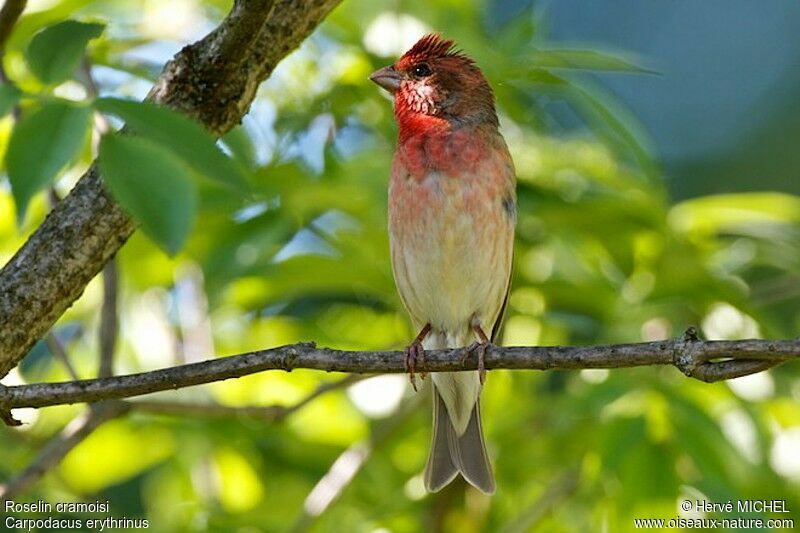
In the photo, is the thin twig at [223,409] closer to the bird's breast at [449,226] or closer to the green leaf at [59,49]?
the bird's breast at [449,226]

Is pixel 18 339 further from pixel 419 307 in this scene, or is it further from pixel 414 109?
pixel 414 109

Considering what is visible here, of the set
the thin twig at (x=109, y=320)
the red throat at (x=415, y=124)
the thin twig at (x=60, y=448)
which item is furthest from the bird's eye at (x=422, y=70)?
the thin twig at (x=60, y=448)

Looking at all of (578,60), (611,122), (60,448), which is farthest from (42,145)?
(578,60)

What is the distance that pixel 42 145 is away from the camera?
2.21 metres

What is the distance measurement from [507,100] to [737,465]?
68.8 inches

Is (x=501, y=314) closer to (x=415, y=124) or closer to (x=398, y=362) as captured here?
(x=415, y=124)

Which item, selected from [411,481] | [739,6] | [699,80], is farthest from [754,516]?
[739,6]

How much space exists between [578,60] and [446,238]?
1062mm

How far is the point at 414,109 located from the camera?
545 cm

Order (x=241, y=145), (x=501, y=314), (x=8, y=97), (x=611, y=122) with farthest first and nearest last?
(x=501, y=314)
(x=611, y=122)
(x=241, y=145)
(x=8, y=97)

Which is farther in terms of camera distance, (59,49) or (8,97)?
(59,49)

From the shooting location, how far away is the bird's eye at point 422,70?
541cm

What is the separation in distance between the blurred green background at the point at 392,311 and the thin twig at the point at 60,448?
55 cm

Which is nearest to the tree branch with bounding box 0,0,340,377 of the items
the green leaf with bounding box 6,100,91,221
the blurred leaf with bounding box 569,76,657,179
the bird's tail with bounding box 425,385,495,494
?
the green leaf with bounding box 6,100,91,221
